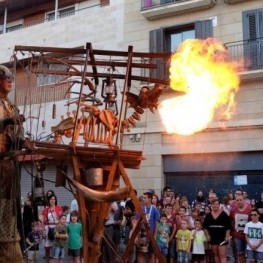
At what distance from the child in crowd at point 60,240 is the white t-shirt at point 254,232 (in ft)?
12.0

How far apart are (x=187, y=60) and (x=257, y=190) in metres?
8.05

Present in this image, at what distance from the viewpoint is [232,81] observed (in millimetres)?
7641

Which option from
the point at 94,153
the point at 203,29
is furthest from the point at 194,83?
the point at 203,29

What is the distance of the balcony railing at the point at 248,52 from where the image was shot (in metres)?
13.6

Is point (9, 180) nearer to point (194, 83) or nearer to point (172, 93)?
point (194, 83)

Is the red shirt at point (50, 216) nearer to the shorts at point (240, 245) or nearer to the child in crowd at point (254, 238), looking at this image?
the shorts at point (240, 245)

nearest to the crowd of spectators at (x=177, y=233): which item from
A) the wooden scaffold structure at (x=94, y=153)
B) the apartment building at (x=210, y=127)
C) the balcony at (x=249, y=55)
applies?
the wooden scaffold structure at (x=94, y=153)

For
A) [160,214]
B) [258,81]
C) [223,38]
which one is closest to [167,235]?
[160,214]

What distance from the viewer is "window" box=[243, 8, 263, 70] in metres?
13.6

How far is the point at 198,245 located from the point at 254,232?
1136 mm

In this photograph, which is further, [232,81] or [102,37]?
[102,37]

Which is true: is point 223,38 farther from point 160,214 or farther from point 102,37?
point 160,214

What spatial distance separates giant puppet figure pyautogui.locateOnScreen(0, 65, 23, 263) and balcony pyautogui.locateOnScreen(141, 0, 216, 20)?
11.6 meters

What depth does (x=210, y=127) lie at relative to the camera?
1385 cm
